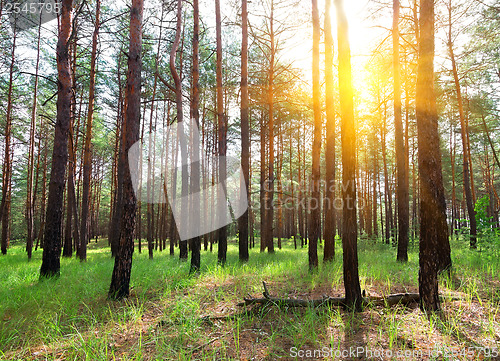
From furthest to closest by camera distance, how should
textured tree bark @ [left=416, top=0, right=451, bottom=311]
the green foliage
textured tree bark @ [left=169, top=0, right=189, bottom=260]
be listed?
1. textured tree bark @ [left=169, top=0, right=189, bottom=260]
2. the green foliage
3. textured tree bark @ [left=416, top=0, right=451, bottom=311]

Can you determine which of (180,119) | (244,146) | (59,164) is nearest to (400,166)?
(244,146)

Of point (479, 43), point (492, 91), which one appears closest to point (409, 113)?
point (492, 91)

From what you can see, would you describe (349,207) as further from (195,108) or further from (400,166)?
(400,166)

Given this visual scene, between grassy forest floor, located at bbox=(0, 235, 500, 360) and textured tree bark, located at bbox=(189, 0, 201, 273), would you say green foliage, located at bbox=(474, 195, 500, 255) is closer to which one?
grassy forest floor, located at bbox=(0, 235, 500, 360)

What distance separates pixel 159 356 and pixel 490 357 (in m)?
3.09

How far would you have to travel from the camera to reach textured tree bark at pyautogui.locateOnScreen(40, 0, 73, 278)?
5.80m

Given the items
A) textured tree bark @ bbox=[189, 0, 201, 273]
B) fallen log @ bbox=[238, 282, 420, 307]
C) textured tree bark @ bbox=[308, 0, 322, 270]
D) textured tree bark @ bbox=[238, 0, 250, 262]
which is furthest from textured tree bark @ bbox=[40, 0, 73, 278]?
textured tree bark @ bbox=[308, 0, 322, 270]

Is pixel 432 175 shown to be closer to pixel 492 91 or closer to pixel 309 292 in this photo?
pixel 309 292

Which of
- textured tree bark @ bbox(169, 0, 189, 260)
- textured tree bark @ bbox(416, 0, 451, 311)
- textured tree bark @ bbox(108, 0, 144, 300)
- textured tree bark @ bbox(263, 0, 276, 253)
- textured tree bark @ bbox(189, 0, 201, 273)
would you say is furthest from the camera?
textured tree bark @ bbox(263, 0, 276, 253)

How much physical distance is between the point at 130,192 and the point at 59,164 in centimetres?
305

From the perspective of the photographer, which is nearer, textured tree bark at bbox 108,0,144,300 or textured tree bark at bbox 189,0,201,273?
textured tree bark at bbox 108,0,144,300

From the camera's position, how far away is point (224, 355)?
2457mm

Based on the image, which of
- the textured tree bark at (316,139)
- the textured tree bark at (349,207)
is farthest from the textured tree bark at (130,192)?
the textured tree bark at (316,139)

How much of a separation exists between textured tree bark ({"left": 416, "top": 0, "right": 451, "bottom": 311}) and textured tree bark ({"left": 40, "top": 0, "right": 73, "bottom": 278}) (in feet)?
24.1
